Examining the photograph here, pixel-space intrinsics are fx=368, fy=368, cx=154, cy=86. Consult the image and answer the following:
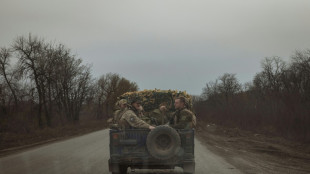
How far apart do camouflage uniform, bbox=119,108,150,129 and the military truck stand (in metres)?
0.19

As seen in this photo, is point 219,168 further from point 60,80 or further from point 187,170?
point 60,80

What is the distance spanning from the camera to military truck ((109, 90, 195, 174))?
293 inches

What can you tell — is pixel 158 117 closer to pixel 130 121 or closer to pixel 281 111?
pixel 130 121

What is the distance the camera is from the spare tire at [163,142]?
7.42 m

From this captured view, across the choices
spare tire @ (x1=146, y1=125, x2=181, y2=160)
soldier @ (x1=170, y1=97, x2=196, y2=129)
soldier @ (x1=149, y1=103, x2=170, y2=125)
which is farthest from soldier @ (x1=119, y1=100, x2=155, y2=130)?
soldier @ (x1=149, y1=103, x2=170, y2=125)

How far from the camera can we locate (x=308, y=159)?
12.5m

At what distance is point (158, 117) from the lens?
10.0 meters

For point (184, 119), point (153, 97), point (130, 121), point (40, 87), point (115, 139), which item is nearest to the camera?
point (115, 139)

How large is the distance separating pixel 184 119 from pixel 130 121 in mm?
1211

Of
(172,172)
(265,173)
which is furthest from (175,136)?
(265,173)

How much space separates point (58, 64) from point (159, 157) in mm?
37496

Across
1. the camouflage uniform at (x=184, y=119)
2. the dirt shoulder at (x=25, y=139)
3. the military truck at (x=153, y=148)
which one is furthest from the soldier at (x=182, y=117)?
the dirt shoulder at (x=25, y=139)

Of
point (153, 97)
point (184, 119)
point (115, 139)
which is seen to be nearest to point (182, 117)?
point (184, 119)

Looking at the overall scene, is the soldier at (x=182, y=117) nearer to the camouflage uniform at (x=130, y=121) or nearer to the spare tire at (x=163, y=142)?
the spare tire at (x=163, y=142)
